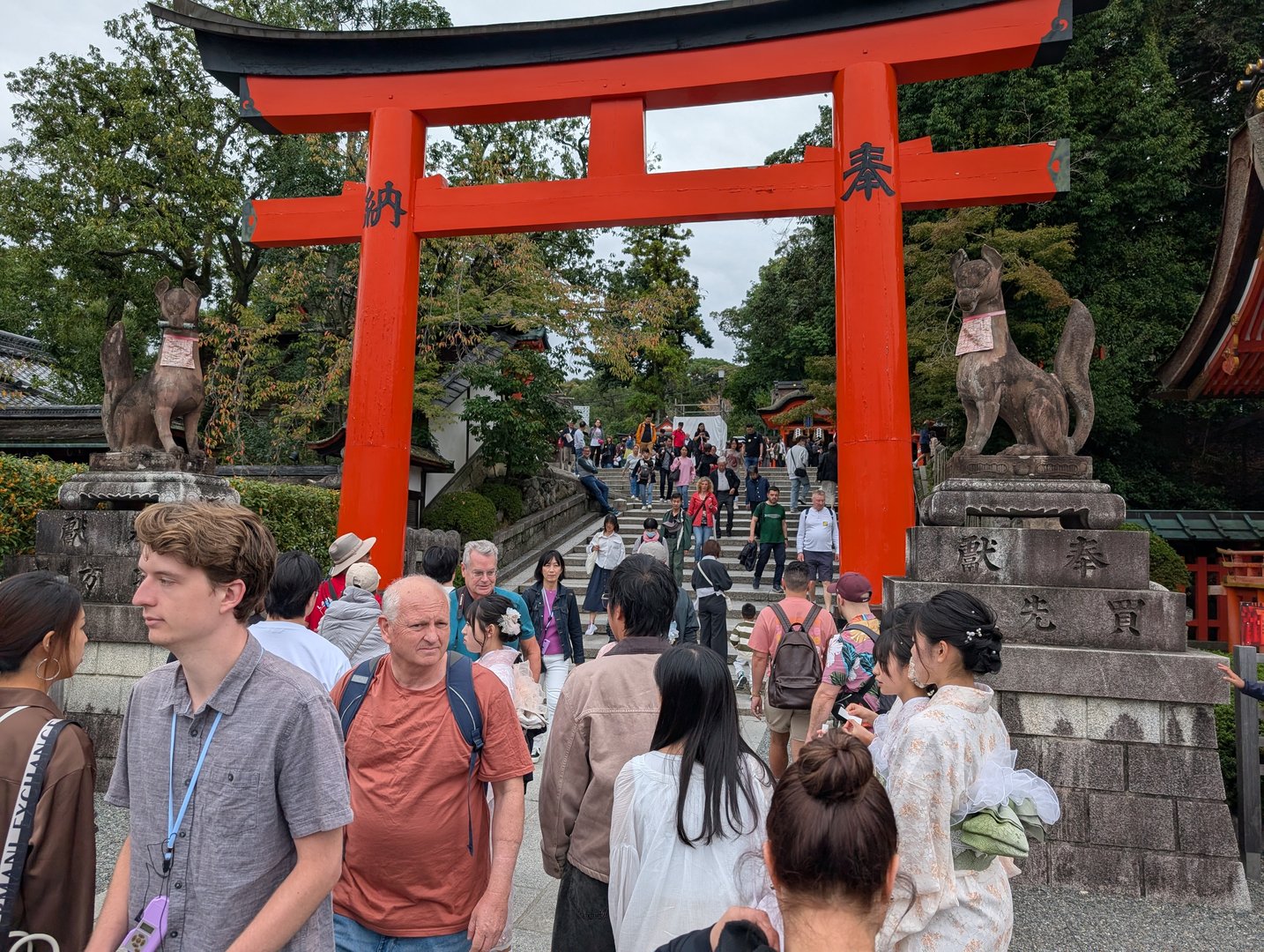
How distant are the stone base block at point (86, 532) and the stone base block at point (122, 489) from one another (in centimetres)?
7

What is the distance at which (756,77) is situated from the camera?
6.89m

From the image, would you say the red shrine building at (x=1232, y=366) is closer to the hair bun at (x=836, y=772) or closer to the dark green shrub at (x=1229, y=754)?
the dark green shrub at (x=1229, y=754)

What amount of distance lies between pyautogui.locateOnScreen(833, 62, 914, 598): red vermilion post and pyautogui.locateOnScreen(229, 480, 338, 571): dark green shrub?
4.98 meters

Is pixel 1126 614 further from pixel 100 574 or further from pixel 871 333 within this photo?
pixel 100 574

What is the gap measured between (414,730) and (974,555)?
365 centimetres

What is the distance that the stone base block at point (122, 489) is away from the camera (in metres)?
5.56

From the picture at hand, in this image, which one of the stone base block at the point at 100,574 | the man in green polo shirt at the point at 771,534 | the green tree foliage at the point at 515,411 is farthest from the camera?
the green tree foliage at the point at 515,411

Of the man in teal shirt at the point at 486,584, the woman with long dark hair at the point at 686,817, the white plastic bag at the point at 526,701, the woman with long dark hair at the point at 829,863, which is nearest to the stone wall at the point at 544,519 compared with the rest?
the man in teal shirt at the point at 486,584

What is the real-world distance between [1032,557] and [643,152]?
16.0ft

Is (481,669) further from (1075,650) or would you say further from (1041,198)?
(1041,198)

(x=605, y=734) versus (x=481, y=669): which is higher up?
Result: (x=481, y=669)

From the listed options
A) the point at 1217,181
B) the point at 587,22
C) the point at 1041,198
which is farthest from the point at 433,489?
the point at 1217,181

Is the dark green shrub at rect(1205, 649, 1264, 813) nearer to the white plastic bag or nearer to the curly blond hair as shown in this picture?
the white plastic bag

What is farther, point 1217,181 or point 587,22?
point 1217,181
